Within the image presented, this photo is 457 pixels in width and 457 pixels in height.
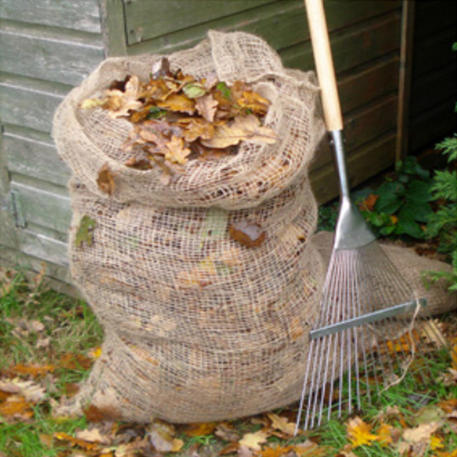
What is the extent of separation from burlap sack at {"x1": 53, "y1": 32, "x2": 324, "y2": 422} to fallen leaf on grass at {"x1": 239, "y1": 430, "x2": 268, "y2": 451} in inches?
3.1

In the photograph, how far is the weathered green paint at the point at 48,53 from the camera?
110 inches

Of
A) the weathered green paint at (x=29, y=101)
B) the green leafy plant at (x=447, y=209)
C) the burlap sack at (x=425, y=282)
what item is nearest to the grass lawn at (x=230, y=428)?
the burlap sack at (x=425, y=282)

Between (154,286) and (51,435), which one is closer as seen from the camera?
(154,286)

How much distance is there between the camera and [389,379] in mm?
2770

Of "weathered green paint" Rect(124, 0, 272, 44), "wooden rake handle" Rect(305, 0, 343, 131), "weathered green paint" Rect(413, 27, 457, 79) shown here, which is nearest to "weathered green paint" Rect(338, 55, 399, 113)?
"weathered green paint" Rect(413, 27, 457, 79)

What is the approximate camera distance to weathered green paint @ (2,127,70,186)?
314cm

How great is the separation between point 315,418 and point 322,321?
0.38m

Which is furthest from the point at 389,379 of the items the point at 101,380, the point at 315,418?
the point at 101,380

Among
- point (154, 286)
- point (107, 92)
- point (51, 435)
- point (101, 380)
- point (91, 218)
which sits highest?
point (107, 92)

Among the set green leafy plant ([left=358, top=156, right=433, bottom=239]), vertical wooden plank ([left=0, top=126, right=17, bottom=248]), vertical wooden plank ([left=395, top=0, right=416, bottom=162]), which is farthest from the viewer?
vertical wooden plank ([left=395, top=0, right=416, bottom=162])

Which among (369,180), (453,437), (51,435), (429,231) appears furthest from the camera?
(369,180)

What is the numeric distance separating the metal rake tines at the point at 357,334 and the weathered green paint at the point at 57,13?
1.24 m

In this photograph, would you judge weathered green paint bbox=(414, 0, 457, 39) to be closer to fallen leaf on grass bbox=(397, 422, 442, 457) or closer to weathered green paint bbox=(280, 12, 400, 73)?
weathered green paint bbox=(280, 12, 400, 73)

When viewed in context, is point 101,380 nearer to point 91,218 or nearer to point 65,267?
point 91,218
